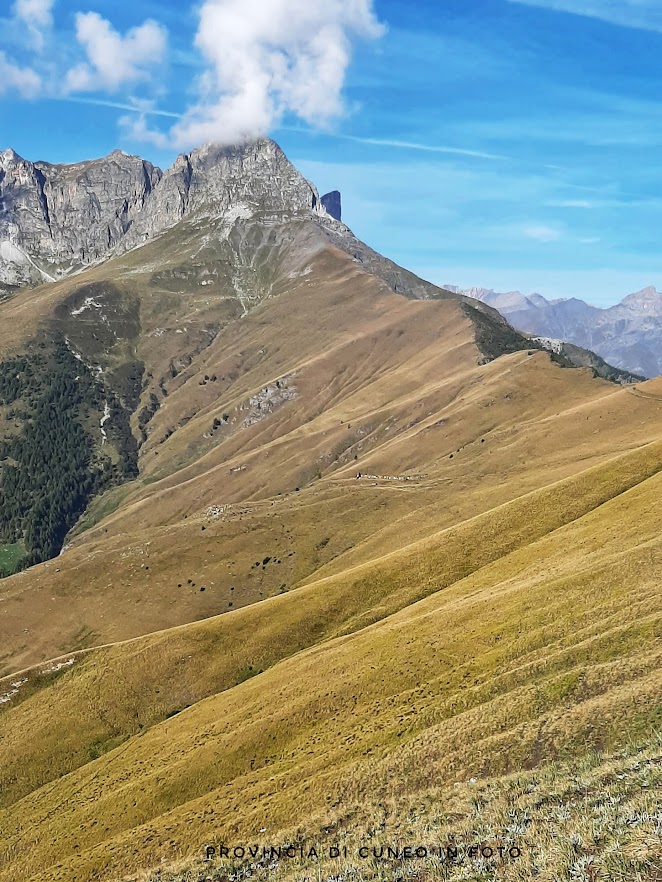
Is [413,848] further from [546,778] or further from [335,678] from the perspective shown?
[335,678]

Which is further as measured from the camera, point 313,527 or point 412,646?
point 313,527

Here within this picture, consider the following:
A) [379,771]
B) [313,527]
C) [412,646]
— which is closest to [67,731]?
[412,646]

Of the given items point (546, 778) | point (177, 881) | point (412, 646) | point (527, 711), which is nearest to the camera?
point (546, 778)

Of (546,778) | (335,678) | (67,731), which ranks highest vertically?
(546,778)

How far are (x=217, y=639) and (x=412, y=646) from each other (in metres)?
40.2

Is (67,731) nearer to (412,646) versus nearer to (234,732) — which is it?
(234,732)

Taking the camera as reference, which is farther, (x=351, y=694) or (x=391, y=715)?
(x=351, y=694)

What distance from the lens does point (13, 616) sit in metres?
148

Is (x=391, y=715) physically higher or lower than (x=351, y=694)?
higher

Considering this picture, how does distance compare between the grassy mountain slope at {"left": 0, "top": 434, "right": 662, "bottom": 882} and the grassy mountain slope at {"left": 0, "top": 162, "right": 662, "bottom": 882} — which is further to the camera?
the grassy mountain slope at {"left": 0, "top": 434, "right": 662, "bottom": 882}

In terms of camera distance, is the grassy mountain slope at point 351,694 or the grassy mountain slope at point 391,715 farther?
the grassy mountain slope at point 391,715

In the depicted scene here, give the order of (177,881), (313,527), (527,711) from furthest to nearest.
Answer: (313,527), (527,711), (177,881)

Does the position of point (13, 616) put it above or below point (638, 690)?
below

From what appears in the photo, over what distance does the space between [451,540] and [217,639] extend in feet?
142
